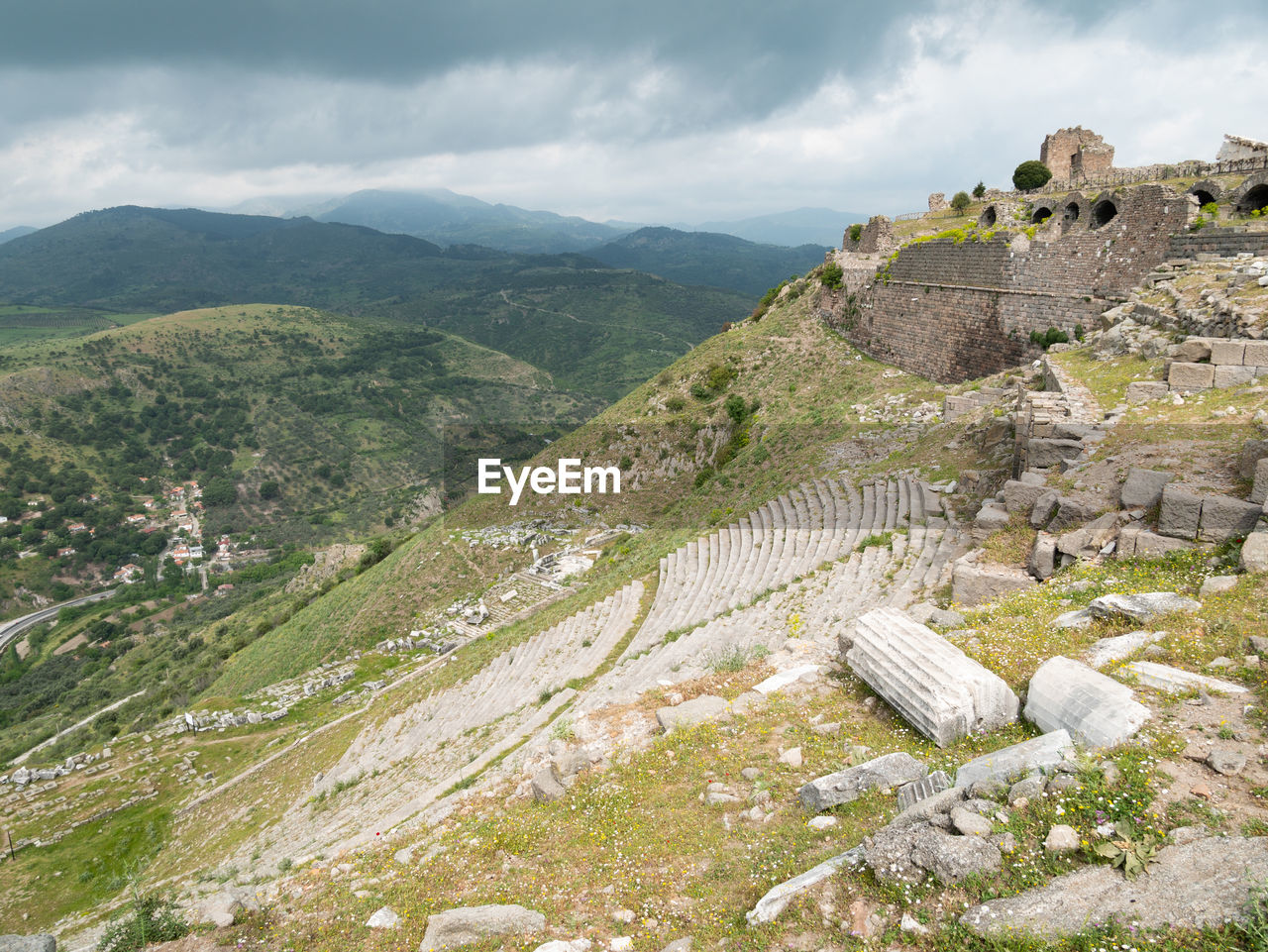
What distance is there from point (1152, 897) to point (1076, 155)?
39.6m

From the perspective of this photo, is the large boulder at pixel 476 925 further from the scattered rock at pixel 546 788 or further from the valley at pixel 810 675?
the scattered rock at pixel 546 788

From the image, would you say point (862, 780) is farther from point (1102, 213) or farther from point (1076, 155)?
point (1076, 155)

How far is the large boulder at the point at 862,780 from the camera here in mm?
4656

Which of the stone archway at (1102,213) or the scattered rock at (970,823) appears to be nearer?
the scattered rock at (970,823)

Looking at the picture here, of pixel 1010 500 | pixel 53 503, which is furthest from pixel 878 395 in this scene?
pixel 53 503

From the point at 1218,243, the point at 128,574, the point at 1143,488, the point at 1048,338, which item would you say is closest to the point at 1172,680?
the point at 1143,488

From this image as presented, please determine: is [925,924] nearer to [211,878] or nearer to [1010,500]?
[1010,500]

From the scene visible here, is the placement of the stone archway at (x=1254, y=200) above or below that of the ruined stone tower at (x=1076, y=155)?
below

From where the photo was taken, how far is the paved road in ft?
204

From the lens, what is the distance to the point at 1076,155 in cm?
3159

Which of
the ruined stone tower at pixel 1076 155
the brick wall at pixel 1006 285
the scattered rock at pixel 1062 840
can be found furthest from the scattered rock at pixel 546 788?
the ruined stone tower at pixel 1076 155

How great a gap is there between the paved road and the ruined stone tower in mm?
92031

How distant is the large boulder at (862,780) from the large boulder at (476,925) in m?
2.17

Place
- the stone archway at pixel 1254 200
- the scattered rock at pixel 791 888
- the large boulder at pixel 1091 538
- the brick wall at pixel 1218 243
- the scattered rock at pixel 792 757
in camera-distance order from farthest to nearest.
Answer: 1. the stone archway at pixel 1254 200
2. the brick wall at pixel 1218 243
3. the large boulder at pixel 1091 538
4. the scattered rock at pixel 792 757
5. the scattered rock at pixel 791 888
